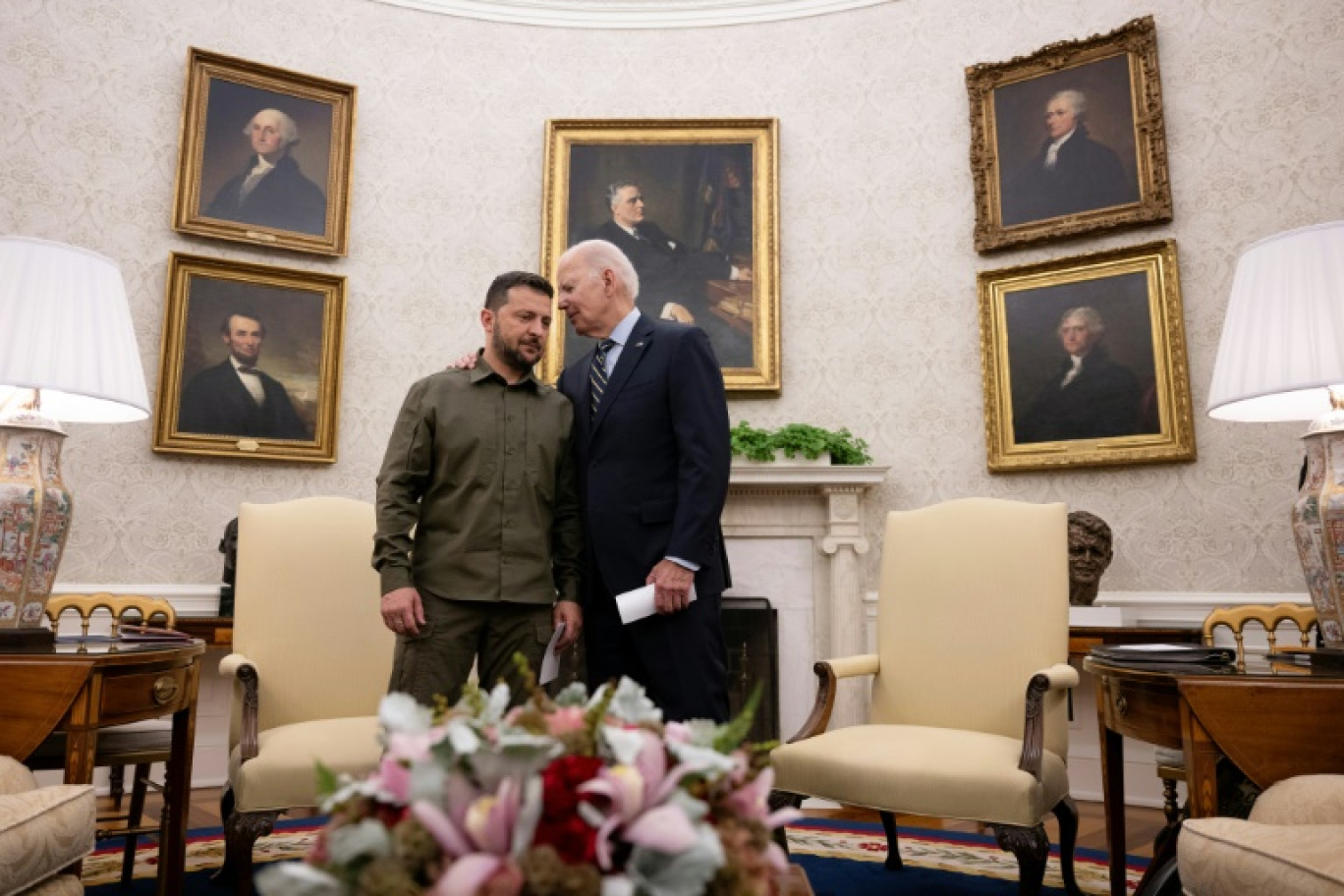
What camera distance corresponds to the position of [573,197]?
5.36m

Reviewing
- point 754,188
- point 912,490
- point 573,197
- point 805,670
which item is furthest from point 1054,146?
point 805,670

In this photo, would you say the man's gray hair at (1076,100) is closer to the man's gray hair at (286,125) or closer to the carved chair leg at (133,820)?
the man's gray hair at (286,125)

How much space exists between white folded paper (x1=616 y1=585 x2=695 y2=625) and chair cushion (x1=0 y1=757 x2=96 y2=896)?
1.19 meters

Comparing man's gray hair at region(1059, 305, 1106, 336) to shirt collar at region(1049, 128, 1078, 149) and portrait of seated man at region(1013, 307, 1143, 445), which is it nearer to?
portrait of seated man at region(1013, 307, 1143, 445)

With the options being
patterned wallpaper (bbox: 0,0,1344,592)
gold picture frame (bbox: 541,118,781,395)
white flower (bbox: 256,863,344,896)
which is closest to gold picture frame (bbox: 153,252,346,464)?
patterned wallpaper (bbox: 0,0,1344,592)

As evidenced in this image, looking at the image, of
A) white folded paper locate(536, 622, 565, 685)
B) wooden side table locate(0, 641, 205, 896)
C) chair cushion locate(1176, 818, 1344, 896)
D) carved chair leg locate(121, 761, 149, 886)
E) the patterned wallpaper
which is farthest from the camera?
the patterned wallpaper

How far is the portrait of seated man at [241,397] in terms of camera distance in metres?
4.70

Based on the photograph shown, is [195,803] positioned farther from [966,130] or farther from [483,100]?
[966,130]

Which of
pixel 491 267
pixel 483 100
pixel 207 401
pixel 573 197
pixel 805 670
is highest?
pixel 483 100

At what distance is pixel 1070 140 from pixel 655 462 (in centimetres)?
344

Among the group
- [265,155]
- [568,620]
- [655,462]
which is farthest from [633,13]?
[568,620]

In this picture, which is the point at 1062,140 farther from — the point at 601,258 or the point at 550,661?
the point at 550,661

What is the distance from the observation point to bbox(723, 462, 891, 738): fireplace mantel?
475 centimetres

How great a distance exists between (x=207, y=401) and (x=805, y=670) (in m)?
3.29
